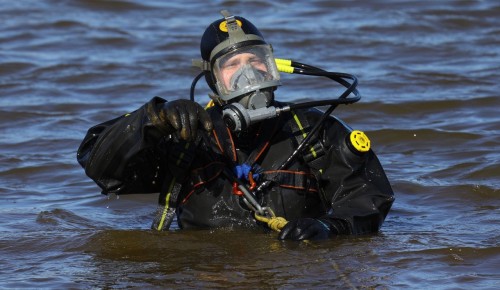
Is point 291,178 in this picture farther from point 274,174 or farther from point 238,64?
point 238,64

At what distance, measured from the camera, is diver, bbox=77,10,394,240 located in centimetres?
506

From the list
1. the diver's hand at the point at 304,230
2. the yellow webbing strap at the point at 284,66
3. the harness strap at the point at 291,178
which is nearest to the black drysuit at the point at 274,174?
the harness strap at the point at 291,178

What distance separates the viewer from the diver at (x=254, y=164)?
5.06m

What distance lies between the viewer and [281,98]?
9.52 m

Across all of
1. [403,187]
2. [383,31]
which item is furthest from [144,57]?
[403,187]

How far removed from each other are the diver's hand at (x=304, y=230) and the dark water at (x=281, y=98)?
0.08 meters

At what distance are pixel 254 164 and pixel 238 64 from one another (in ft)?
1.55

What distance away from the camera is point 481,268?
4.86 m

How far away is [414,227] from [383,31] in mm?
6595

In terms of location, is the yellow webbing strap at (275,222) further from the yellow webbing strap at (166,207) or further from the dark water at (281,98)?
the yellow webbing strap at (166,207)

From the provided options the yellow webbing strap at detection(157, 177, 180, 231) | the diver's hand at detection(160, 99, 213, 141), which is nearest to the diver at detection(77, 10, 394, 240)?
the yellow webbing strap at detection(157, 177, 180, 231)

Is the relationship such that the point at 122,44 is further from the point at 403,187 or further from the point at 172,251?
the point at 172,251

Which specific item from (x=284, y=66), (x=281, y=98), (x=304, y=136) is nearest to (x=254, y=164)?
(x=304, y=136)

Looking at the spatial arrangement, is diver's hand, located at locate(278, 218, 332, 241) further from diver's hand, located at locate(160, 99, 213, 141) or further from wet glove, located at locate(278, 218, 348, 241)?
diver's hand, located at locate(160, 99, 213, 141)
